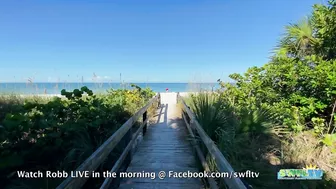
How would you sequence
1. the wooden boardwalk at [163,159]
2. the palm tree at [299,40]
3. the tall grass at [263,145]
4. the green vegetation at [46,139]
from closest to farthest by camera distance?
the green vegetation at [46,139] → the wooden boardwalk at [163,159] → the tall grass at [263,145] → the palm tree at [299,40]

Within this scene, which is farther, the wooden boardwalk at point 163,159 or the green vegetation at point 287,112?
the green vegetation at point 287,112

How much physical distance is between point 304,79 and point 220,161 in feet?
13.0

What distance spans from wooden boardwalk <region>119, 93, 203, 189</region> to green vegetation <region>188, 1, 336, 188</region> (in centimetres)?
64

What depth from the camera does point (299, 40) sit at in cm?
580

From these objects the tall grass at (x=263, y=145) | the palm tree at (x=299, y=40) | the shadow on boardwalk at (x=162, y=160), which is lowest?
the shadow on boardwalk at (x=162, y=160)

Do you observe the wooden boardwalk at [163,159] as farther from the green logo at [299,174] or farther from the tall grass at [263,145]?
the green logo at [299,174]

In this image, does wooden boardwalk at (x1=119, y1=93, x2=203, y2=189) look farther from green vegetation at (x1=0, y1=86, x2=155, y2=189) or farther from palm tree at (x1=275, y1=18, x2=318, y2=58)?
palm tree at (x1=275, y1=18, x2=318, y2=58)

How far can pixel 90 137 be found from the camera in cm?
359

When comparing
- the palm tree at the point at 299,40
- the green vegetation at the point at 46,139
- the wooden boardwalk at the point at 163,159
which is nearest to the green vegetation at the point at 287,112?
the palm tree at the point at 299,40

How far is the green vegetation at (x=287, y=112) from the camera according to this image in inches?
140

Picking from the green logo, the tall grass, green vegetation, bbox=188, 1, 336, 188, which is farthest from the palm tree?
the green logo

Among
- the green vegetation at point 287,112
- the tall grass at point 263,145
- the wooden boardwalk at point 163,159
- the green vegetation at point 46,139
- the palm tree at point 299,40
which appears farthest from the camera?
the palm tree at point 299,40

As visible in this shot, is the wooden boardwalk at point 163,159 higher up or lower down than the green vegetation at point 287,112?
lower down

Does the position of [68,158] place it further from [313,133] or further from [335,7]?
[335,7]
